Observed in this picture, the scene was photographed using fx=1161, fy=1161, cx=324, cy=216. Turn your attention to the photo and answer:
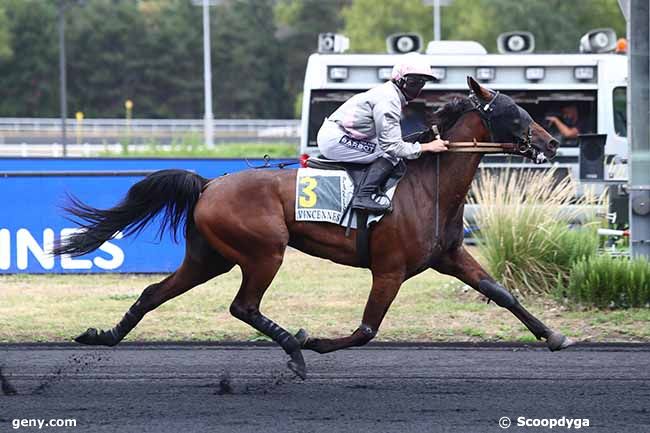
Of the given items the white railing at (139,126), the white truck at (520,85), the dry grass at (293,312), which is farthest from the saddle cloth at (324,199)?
the white railing at (139,126)

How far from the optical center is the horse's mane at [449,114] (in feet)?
26.5

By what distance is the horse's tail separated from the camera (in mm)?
8016

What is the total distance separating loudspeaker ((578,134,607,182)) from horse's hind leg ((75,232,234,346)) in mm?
5024

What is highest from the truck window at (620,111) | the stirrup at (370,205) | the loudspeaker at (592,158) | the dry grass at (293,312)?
the truck window at (620,111)

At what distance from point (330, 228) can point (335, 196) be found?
218mm

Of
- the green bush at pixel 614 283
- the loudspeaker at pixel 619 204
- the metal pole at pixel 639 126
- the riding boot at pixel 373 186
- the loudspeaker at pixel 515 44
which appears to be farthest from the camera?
the loudspeaker at pixel 515 44

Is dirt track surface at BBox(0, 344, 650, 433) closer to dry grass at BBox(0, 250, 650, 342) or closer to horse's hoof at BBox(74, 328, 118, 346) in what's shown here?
horse's hoof at BBox(74, 328, 118, 346)

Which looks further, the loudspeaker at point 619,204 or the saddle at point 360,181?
the loudspeaker at point 619,204

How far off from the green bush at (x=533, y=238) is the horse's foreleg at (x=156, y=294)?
167 inches

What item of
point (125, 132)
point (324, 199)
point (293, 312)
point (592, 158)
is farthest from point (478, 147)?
point (125, 132)

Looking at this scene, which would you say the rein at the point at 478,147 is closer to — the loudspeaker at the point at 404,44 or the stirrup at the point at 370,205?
the stirrup at the point at 370,205

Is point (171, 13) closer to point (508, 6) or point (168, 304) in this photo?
point (508, 6)

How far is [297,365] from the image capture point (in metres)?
7.52

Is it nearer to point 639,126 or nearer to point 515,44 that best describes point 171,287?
point 639,126
